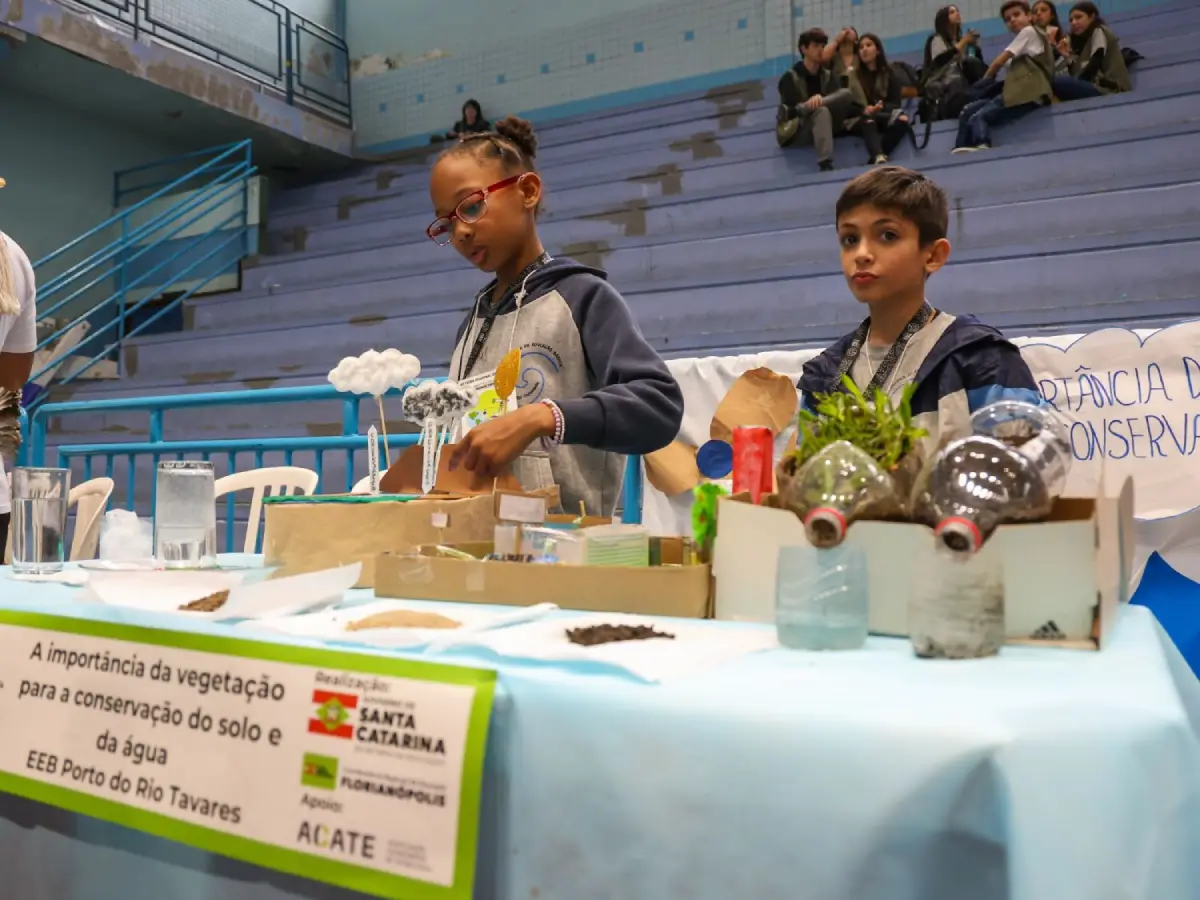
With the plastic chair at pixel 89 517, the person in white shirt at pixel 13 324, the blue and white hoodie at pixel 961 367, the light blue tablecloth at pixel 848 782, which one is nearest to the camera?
the light blue tablecloth at pixel 848 782

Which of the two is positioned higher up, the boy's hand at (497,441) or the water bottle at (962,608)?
the boy's hand at (497,441)

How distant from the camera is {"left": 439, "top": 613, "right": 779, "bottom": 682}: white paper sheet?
0.56m

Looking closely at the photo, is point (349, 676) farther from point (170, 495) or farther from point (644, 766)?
point (170, 495)

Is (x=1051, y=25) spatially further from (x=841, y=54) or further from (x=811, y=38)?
(x=811, y=38)

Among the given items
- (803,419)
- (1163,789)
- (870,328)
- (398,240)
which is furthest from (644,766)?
(398,240)

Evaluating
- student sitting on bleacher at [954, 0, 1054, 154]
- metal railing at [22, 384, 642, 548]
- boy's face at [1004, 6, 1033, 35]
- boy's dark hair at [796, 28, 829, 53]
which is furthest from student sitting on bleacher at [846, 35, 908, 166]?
metal railing at [22, 384, 642, 548]

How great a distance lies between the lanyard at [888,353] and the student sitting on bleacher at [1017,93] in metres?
3.74

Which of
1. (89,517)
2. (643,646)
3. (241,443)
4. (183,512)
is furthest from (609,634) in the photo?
(241,443)

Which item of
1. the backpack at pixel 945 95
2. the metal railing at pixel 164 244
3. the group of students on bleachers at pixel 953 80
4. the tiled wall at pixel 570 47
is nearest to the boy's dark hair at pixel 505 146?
the group of students on bleachers at pixel 953 80

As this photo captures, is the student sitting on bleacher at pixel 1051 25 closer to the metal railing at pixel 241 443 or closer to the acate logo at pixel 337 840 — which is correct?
the metal railing at pixel 241 443

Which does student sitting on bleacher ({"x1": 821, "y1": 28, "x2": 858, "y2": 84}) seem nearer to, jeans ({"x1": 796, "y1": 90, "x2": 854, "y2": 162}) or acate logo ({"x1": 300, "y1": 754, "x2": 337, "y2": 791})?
jeans ({"x1": 796, "y1": 90, "x2": 854, "y2": 162})

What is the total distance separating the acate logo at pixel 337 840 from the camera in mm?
573

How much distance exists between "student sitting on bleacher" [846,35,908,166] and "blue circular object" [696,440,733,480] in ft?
13.8

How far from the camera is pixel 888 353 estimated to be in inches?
55.2
